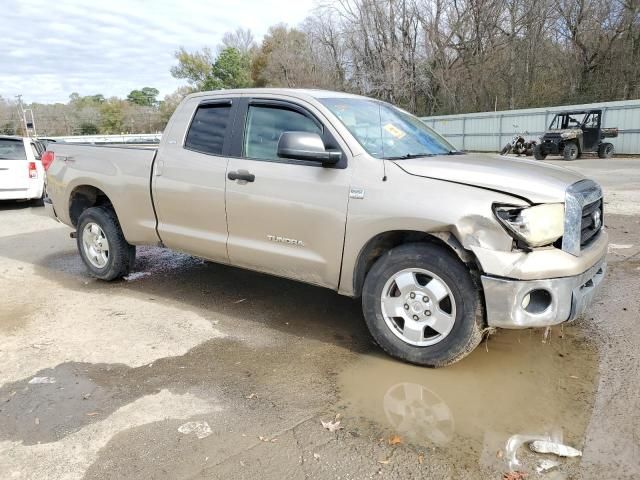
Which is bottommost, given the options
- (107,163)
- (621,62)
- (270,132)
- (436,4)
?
(107,163)

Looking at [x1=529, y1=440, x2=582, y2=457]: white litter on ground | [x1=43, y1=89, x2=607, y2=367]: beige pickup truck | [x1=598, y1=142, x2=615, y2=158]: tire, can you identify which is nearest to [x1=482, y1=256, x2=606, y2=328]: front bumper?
[x1=43, y1=89, x2=607, y2=367]: beige pickup truck

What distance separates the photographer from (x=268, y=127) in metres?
4.27

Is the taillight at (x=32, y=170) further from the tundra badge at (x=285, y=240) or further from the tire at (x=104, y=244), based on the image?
the tundra badge at (x=285, y=240)

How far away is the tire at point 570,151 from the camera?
20.9 metres

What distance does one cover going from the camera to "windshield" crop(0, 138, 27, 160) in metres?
11.0

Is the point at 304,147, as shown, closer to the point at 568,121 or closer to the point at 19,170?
the point at 19,170

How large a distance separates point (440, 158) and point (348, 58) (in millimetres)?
44187

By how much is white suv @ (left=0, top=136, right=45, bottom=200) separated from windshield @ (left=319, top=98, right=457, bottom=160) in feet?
29.9

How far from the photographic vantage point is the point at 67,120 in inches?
3142

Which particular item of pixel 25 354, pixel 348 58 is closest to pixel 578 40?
pixel 348 58

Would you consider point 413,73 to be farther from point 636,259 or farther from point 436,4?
point 636,259

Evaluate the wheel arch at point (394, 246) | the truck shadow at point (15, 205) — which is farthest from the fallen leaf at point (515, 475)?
the truck shadow at point (15, 205)

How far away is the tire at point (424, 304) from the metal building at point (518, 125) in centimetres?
2154

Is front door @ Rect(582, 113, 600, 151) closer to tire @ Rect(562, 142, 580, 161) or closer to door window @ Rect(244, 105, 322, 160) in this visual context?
tire @ Rect(562, 142, 580, 161)
